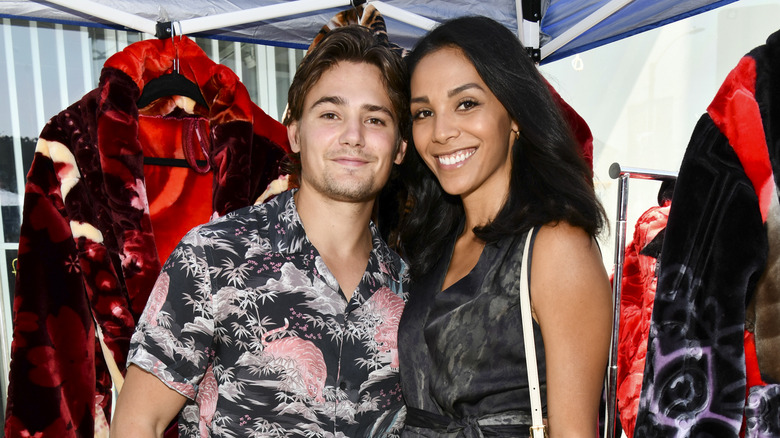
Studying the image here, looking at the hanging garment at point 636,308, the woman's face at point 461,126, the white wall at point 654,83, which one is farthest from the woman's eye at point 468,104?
the white wall at point 654,83

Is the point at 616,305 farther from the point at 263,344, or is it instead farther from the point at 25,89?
the point at 25,89

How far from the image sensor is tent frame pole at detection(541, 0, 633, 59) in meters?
2.20

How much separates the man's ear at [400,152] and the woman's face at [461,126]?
206 mm

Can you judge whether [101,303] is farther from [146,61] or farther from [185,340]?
[146,61]

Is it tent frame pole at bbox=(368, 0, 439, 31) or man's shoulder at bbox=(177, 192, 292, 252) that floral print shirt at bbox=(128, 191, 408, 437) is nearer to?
man's shoulder at bbox=(177, 192, 292, 252)

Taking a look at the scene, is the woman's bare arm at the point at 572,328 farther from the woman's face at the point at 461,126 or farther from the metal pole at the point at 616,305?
the woman's face at the point at 461,126

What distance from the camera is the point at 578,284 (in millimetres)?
1402

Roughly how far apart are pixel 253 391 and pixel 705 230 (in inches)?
45.4

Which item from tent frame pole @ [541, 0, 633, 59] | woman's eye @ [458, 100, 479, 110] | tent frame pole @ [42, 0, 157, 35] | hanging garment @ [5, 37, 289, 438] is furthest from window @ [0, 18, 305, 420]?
tent frame pole @ [541, 0, 633, 59]

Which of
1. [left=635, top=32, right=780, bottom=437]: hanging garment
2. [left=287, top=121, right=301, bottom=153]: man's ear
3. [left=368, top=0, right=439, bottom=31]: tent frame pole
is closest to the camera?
[left=635, top=32, right=780, bottom=437]: hanging garment

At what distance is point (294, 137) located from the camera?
205cm

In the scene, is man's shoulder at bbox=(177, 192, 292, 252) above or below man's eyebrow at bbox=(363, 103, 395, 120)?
below

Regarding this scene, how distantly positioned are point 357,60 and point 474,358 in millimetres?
1035

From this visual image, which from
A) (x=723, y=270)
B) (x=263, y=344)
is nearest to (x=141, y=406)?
(x=263, y=344)
